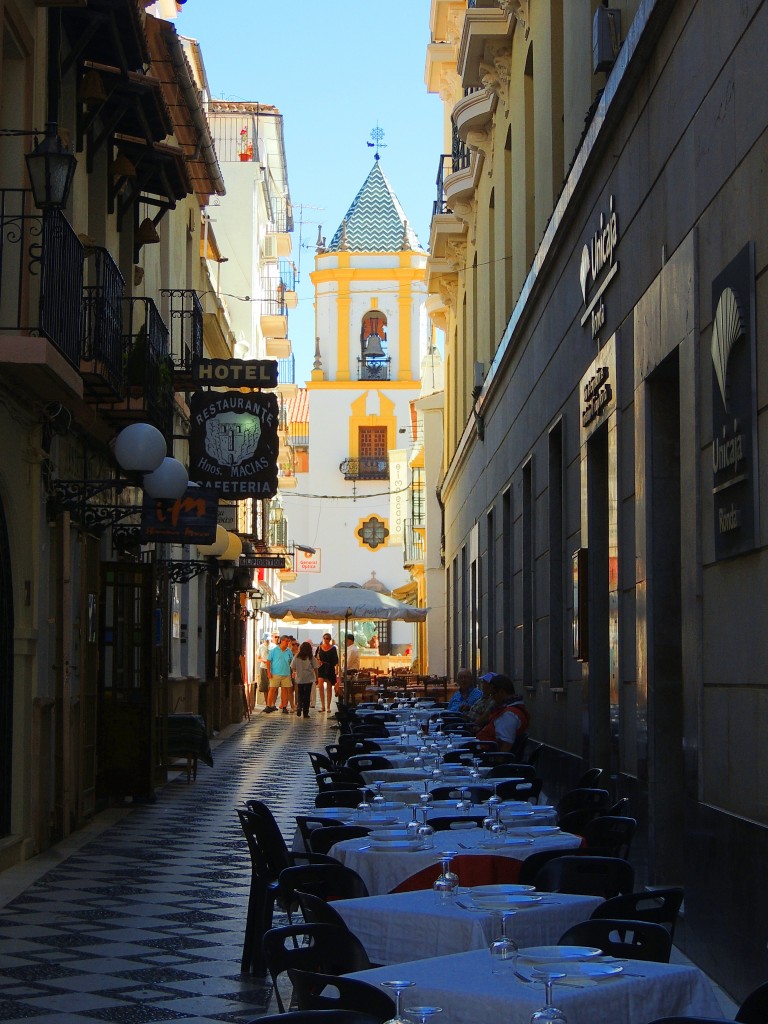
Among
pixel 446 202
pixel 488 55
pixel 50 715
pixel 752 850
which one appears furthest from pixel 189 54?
pixel 752 850

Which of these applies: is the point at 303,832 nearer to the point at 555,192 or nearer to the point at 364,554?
the point at 555,192

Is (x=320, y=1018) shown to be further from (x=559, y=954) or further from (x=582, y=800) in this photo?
(x=582, y=800)

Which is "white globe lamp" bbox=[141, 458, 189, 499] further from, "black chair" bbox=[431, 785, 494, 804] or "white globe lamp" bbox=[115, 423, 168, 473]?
"black chair" bbox=[431, 785, 494, 804]

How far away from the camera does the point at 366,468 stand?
77125mm

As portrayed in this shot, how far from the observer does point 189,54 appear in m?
30.9

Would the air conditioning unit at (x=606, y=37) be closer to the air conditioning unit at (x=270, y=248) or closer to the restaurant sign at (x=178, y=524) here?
the restaurant sign at (x=178, y=524)

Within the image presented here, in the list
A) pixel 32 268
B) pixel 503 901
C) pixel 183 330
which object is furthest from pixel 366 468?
pixel 503 901

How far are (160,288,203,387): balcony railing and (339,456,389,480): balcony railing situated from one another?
2045 inches

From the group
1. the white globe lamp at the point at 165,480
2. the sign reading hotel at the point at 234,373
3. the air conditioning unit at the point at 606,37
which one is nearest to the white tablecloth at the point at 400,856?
the air conditioning unit at the point at 606,37

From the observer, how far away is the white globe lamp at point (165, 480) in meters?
15.8

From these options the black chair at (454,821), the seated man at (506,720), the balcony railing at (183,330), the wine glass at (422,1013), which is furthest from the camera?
the balcony railing at (183,330)

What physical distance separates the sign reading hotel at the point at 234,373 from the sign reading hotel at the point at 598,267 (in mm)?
8467

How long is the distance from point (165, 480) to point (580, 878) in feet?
31.4

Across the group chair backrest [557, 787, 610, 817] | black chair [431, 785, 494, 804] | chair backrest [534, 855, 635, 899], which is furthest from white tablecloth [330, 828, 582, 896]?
black chair [431, 785, 494, 804]
